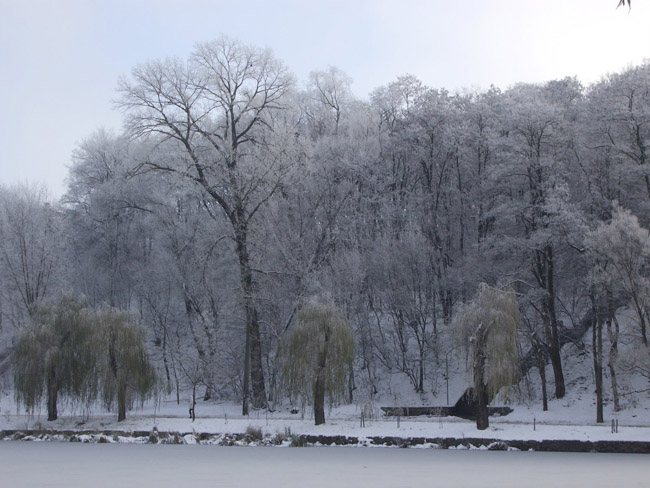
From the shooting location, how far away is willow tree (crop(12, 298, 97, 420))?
3152 cm

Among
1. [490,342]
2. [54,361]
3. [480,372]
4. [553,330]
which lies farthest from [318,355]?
[553,330]

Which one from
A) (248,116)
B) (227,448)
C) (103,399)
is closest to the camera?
(227,448)

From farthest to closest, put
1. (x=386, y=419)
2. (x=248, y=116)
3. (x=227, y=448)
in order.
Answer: (x=248, y=116), (x=386, y=419), (x=227, y=448)

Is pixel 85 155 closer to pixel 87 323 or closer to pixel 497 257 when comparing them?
pixel 87 323

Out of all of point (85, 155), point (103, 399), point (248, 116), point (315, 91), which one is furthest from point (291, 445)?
point (85, 155)

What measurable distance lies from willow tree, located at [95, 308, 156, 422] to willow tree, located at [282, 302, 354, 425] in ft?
23.2

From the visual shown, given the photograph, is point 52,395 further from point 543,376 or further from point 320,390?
point 543,376

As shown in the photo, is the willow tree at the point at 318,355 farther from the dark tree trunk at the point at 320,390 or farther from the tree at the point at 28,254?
the tree at the point at 28,254

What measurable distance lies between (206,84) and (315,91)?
14499 millimetres

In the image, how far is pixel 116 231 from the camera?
54406mm

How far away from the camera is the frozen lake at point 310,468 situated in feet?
58.9

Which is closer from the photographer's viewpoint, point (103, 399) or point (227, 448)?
point (227, 448)

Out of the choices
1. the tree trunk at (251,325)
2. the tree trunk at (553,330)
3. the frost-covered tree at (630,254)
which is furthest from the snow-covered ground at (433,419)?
the frost-covered tree at (630,254)

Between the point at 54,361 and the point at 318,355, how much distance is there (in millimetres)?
12389
